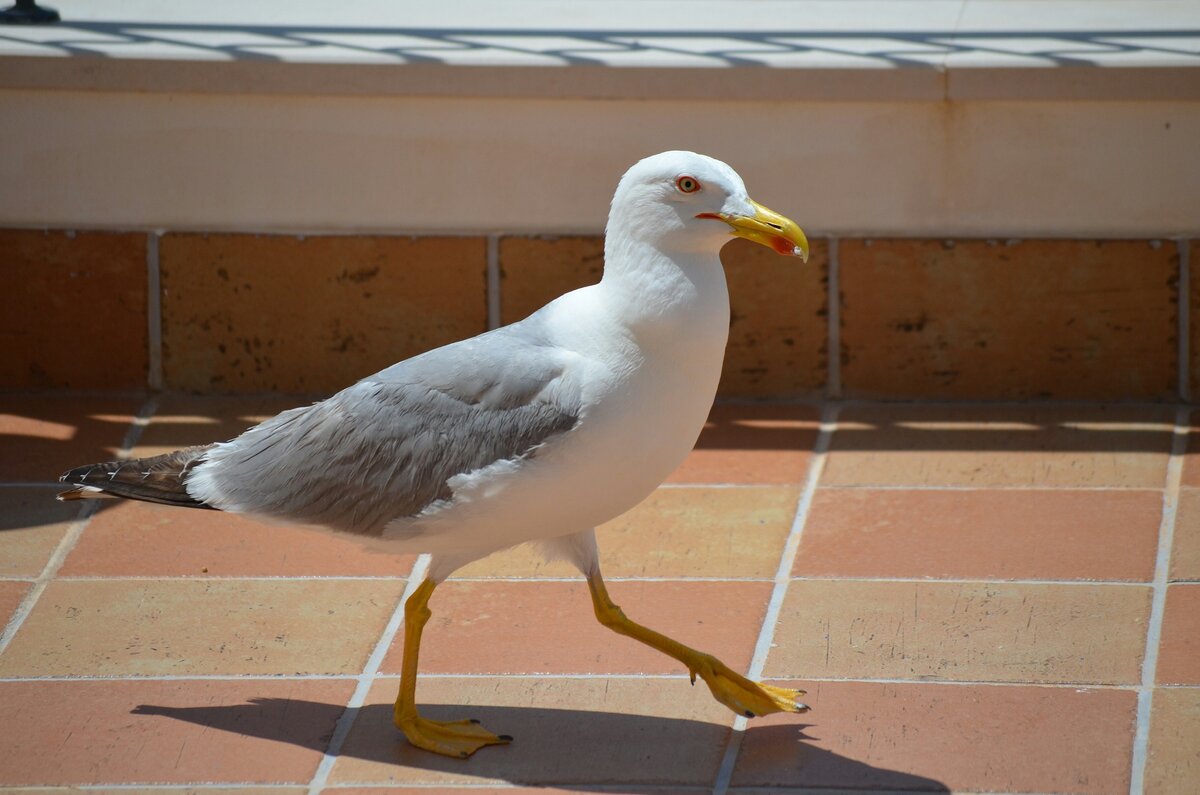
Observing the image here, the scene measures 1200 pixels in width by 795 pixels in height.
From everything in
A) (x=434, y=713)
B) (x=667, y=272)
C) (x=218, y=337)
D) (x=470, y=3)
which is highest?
(x=470, y=3)

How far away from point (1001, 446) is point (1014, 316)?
21.0 inches

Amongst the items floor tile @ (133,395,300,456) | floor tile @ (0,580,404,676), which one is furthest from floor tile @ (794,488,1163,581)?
floor tile @ (133,395,300,456)

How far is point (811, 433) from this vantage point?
212 inches

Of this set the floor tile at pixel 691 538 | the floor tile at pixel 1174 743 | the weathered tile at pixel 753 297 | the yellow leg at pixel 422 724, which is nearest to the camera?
the floor tile at pixel 1174 743

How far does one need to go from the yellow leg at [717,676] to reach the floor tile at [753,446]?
4.48ft

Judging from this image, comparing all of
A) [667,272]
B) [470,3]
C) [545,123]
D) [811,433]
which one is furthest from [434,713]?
[470,3]

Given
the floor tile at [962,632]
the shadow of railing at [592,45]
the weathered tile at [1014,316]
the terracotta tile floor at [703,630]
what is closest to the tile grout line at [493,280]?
the shadow of railing at [592,45]

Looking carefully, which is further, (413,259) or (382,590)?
(413,259)

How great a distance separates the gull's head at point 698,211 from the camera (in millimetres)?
3350

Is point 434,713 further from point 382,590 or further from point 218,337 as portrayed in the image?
point 218,337

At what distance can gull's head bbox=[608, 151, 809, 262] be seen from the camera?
335 cm

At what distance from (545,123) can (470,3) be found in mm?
1259

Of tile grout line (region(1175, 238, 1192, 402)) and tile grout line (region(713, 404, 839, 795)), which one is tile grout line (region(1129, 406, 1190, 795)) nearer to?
tile grout line (region(1175, 238, 1192, 402))

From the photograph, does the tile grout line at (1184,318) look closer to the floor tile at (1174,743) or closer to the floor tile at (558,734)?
the floor tile at (1174,743)
